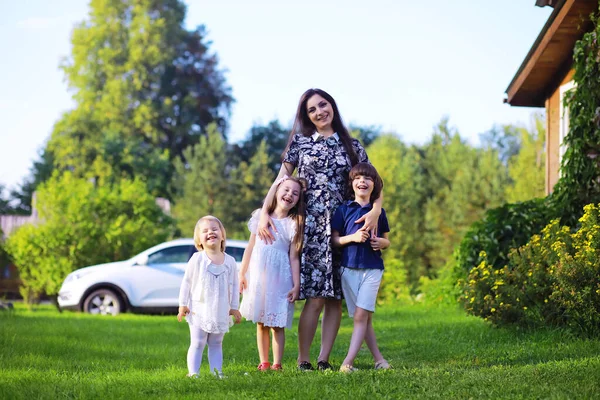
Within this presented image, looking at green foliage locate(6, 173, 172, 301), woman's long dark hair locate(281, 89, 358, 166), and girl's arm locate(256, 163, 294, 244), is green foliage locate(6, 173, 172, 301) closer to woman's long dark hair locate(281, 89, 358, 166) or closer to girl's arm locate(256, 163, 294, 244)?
woman's long dark hair locate(281, 89, 358, 166)

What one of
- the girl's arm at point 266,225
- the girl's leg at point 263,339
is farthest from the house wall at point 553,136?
the girl's leg at point 263,339

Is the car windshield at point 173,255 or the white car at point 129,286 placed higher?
the car windshield at point 173,255

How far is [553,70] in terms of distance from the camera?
45.6 feet

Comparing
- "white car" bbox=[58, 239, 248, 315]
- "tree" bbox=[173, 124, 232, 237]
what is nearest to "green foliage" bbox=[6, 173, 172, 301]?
"white car" bbox=[58, 239, 248, 315]

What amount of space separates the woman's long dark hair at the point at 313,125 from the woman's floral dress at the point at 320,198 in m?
0.04

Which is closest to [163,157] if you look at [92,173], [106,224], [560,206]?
[92,173]

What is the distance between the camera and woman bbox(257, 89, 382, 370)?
275 inches

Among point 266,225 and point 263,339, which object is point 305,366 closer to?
point 263,339

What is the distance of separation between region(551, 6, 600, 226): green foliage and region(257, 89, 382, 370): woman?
3.80 metres

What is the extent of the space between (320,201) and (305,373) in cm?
143

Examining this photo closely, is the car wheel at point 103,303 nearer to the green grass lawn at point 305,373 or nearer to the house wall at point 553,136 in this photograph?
the green grass lawn at point 305,373

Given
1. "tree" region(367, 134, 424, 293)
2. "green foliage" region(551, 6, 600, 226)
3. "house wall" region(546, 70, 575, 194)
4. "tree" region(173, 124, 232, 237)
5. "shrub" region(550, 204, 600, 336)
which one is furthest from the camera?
"tree" region(173, 124, 232, 237)

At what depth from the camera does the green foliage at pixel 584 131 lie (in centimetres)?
998

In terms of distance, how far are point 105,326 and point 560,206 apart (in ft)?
21.0
